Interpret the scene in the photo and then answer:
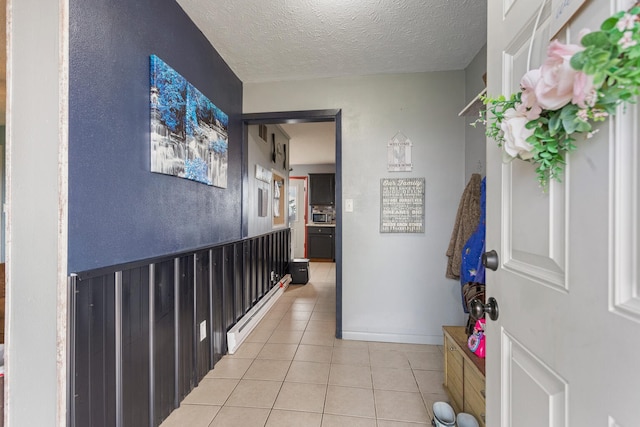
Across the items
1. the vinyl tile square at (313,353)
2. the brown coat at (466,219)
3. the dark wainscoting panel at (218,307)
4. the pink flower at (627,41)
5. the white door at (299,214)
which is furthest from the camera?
the white door at (299,214)

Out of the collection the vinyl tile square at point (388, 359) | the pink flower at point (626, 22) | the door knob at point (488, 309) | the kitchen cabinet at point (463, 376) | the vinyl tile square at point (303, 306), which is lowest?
the vinyl tile square at point (388, 359)

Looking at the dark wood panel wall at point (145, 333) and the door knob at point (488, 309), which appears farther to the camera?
the dark wood panel wall at point (145, 333)

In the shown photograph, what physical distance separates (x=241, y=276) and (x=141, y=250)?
1.32 metres

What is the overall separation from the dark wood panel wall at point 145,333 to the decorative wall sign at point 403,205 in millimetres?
1444

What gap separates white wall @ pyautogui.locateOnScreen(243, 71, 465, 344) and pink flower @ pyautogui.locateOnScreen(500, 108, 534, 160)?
1.99 meters

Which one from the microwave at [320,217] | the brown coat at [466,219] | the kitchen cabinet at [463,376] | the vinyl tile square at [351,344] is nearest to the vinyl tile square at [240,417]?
the vinyl tile square at [351,344]

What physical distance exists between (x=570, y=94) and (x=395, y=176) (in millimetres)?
2140

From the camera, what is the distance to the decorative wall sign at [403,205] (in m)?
2.52

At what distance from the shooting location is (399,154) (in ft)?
8.30

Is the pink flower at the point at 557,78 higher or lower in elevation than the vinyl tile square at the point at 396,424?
higher

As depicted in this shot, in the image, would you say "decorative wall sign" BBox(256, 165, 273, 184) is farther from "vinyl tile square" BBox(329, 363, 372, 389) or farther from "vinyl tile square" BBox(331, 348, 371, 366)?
"vinyl tile square" BBox(329, 363, 372, 389)

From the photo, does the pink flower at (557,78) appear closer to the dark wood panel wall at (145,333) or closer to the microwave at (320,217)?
the dark wood panel wall at (145,333)

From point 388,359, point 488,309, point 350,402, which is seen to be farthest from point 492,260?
point 388,359

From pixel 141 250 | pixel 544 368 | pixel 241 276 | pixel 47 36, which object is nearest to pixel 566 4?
pixel 544 368
